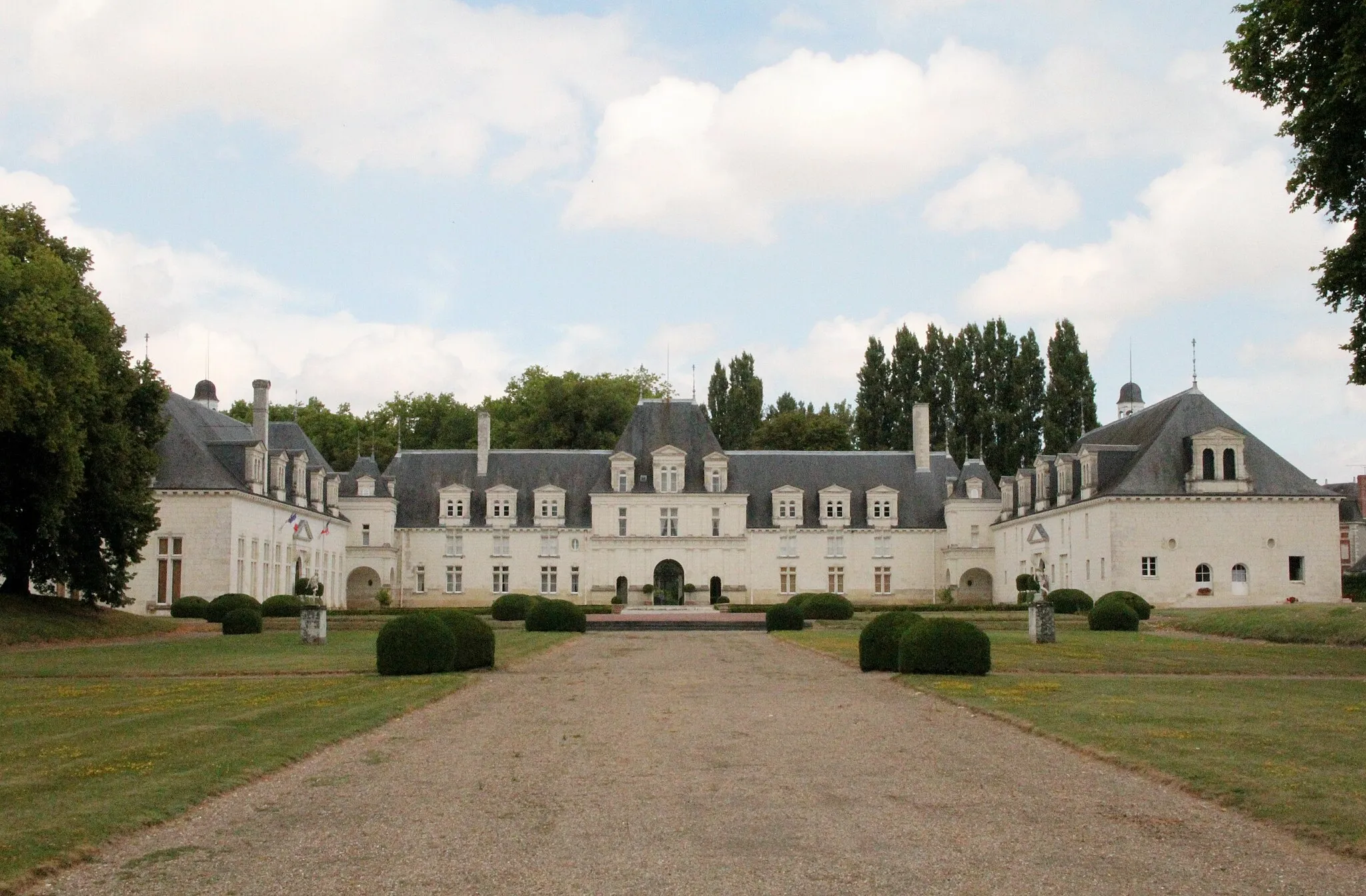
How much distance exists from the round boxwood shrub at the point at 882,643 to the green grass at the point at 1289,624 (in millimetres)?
13124

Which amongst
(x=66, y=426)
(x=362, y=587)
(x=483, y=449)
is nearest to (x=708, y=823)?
(x=66, y=426)

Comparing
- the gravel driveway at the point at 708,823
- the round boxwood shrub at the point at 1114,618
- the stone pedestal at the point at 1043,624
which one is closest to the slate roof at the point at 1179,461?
the round boxwood shrub at the point at 1114,618

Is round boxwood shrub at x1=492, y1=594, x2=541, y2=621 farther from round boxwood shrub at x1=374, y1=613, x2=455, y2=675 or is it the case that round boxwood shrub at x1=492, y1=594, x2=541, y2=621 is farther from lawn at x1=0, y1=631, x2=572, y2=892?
round boxwood shrub at x1=374, y1=613, x2=455, y2=675

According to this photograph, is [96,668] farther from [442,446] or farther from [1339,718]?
[442,446]

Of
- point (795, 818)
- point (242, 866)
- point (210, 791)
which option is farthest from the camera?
point (210, 791)

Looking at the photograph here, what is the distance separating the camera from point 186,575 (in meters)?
49.2

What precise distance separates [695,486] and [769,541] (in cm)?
477

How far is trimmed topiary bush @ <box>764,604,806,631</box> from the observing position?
40938mm

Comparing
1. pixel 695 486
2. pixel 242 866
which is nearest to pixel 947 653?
pixel 242 866

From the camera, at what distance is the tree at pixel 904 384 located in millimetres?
76750

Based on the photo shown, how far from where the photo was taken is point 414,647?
21688mm

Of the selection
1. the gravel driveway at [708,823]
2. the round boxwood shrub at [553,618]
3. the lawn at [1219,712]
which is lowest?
the gravel driveway at [708,823]

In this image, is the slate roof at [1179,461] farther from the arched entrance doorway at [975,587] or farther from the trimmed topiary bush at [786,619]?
the trimmed topiary bush at [786,619]

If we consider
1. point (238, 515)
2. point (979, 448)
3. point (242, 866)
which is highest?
point (979, 448)
